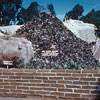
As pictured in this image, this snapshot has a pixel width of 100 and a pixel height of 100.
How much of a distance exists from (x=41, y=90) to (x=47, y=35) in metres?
6.31

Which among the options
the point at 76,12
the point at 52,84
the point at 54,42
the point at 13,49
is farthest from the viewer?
the point at 76,12

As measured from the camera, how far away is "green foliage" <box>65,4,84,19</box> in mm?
23984

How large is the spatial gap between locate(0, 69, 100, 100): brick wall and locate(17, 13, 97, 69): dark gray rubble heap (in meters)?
3.53

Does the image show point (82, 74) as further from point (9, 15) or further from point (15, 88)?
point (9, 15)

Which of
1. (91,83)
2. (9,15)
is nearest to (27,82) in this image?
(91,83)

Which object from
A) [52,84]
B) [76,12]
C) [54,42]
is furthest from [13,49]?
[76,12]

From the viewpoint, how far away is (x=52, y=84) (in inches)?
149

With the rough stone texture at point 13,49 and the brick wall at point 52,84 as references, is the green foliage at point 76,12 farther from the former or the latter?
the brick wall at point 52,84

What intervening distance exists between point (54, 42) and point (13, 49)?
3.38 metres

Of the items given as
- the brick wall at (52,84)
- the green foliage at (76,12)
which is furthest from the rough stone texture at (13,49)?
the green foliage at (76,12)

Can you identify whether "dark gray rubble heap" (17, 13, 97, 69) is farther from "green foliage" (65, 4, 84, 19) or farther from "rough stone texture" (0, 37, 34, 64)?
"green foliage" (65, 4, 84, 19)

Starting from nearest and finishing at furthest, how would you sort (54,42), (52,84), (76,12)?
(52,84) → (54,42) → (76,12)

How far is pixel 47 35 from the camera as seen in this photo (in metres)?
9.97

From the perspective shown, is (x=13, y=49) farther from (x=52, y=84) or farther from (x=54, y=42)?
(x=54, y=42)
